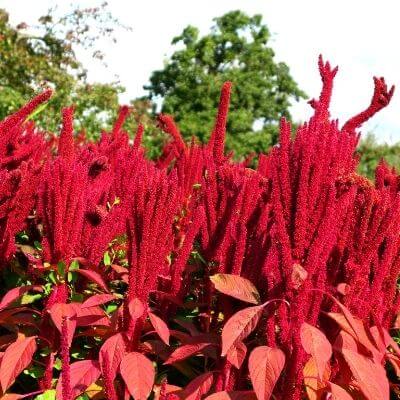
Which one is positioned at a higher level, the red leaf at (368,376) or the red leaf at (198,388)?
the red leaf at (368,376)

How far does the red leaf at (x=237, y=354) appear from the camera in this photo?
4.88ft

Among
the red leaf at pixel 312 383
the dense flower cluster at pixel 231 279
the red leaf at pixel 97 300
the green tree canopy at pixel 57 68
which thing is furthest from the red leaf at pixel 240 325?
the green tree canopy at pixel 57 68

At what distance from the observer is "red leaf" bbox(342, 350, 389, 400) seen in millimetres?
1424

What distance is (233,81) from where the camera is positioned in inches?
1542

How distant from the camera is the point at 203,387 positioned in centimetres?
156

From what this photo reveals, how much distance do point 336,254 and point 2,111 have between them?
1222cm

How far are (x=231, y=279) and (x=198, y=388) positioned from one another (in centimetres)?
28

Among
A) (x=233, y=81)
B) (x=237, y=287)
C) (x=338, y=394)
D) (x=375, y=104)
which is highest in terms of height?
(x=233, y=81)

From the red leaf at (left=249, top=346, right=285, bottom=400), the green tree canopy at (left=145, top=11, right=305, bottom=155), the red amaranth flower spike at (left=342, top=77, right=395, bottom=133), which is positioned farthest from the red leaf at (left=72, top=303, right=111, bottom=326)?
the green tree canopy at (left=145, top=11, right=305, bottom=155)

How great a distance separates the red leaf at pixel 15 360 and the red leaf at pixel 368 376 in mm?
781

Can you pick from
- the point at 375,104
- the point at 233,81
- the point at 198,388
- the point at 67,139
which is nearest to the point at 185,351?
the point at 198,388

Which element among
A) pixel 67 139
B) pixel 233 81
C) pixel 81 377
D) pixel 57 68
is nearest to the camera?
pixel 81 377

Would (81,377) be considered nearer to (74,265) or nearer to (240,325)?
(74,265)

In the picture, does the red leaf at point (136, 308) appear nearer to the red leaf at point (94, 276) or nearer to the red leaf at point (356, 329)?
the red leaf at point (94, 276)
